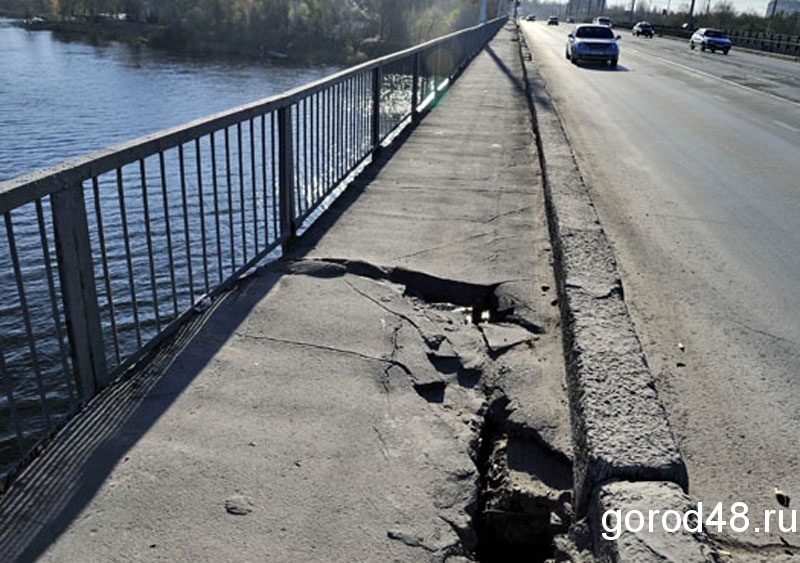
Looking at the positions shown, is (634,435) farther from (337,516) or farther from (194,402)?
(194,402)

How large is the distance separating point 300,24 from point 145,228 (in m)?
81.9

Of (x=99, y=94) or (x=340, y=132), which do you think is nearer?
(x=340, y=132)

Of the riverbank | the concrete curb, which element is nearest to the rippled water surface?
the riverbank

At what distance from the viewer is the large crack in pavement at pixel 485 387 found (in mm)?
2959

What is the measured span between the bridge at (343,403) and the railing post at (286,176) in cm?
2

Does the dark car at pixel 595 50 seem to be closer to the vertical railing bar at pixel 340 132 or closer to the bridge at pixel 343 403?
the vertical railing bar at pixel 340 132

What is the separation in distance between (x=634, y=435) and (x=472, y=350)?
4.59 ft

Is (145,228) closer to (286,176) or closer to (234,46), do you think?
(286,176)

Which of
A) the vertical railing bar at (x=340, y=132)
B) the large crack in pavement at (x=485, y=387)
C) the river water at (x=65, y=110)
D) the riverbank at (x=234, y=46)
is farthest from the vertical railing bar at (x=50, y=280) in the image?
the riverbank at (x=234, y=46)

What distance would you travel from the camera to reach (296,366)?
381 centimetres

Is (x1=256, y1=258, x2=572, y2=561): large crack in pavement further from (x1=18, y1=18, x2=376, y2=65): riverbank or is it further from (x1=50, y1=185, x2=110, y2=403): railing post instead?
(x1=18, y1=18, x2=376, y2=65): riverbank

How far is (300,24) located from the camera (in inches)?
3199

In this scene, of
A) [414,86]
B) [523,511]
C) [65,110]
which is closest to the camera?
[523,511]

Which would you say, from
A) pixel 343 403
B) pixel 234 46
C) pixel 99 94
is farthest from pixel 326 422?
pixel 234 46
